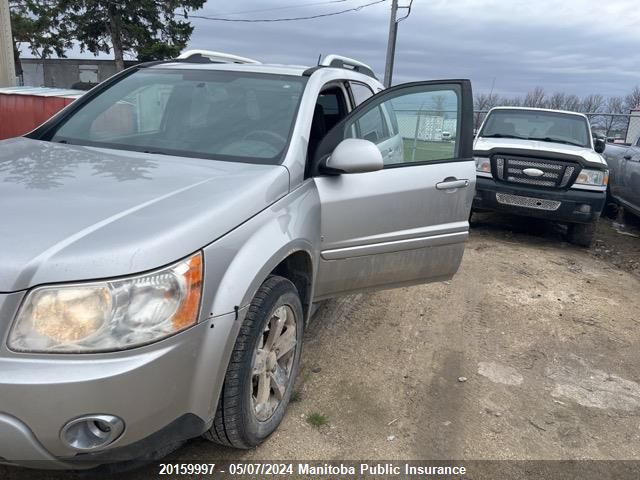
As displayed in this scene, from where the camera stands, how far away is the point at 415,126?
379 cm

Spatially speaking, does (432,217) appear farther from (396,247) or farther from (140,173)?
(140,173)

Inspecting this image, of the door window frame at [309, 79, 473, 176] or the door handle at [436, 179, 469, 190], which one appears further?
the door handle at [436, 179, 469, 190]

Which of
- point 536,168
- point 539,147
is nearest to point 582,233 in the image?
point 536,168

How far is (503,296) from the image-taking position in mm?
4930

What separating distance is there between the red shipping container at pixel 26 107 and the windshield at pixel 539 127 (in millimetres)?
6476

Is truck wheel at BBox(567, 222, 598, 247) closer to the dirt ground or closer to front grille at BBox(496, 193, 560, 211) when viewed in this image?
front grille at BBox(496, 193, 560, 211)

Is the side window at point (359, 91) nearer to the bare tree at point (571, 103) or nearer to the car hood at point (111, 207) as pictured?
the car hood at point (111, 207)

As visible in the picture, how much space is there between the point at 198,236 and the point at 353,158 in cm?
113

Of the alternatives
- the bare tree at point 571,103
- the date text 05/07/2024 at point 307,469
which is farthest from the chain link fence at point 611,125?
the date text 05/07/2024 at point 307,469

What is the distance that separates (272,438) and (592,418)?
1.85m

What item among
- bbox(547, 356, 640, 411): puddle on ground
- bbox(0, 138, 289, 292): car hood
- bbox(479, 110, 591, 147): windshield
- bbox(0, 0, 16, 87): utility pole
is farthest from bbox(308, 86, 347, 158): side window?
bbox(0, 0, 16, 87): utility pole

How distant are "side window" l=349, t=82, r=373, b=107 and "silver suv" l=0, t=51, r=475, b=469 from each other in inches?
0.9

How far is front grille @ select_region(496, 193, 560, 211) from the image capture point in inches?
265

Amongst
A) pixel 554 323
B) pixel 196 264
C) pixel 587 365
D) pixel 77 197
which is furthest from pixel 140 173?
pixel 554 323
